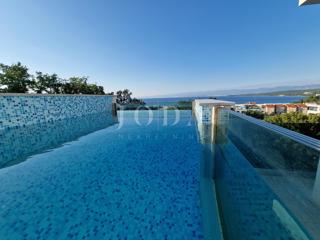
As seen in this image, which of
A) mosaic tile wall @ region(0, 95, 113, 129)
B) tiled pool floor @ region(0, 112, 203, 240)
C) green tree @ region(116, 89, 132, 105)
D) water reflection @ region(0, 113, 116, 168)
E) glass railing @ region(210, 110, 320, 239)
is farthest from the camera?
green tree @ region(116, 89, 132, 105)

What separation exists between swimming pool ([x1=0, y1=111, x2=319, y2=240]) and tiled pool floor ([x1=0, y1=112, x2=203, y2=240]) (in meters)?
0.02

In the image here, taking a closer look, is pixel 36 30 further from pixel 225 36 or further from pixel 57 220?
pixel 225 36

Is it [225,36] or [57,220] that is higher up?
[225,36]

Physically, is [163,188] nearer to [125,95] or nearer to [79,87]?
[79,87]

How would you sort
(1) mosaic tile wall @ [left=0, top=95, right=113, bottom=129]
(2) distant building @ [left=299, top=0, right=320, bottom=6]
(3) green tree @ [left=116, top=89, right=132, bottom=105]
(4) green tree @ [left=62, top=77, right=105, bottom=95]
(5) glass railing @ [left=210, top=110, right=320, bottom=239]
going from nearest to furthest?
(5) glass railing @ [left=210, top=110, right=320, bottom=239]
(2) distant building @ [left=299, top=0, right=320, bottom=6]
(1) mosaic tile wall @ [left=0, top=95, right=113, bottom=129]
(4) green tree @ [left=62, top=77, right=105, bottom=95]
(3) green tree @ [left=116, top=89, right=132, bottom=105]

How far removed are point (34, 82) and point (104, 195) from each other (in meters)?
17.9

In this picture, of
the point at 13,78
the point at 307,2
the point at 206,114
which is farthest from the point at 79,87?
the point at 307,2

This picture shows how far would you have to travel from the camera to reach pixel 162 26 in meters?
11.7

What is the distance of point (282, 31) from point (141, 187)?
13.8 metres

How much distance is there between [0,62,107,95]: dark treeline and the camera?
46.5ft

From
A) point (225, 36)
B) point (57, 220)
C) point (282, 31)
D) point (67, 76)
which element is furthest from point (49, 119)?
point (282, 31)

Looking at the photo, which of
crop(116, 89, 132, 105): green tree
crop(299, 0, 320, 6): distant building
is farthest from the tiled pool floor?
crop(116, 89, 132, 105): green tree

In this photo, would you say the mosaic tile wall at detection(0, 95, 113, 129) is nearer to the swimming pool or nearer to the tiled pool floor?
the swimming pool

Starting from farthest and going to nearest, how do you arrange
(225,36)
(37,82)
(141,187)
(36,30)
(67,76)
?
1. (67,76)
2. (37,82)
3. (225,36)
4. (36,30)
5. (141,187)
